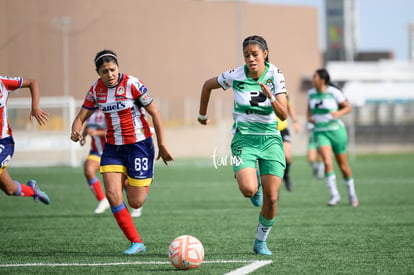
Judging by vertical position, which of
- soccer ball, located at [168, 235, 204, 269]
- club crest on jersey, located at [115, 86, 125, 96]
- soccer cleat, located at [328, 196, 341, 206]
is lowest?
soccer cleat, located at [328, 196, 341, 206]

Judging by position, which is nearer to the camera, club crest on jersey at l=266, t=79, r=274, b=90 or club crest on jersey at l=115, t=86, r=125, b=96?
club crest on jersey at l=266, t=79, r=274, b=90

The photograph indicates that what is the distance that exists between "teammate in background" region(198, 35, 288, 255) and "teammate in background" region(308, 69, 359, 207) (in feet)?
16.7

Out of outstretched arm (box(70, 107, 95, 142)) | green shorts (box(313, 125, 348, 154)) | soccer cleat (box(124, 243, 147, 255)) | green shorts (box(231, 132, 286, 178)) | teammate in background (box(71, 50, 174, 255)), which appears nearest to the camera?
green shorts (box(231, 132, 286, 178))

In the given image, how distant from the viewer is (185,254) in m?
6.62

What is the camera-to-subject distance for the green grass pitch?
692cm

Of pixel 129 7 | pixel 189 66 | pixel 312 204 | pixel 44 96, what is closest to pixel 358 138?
pixel 189 66

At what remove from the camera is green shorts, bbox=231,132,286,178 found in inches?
294

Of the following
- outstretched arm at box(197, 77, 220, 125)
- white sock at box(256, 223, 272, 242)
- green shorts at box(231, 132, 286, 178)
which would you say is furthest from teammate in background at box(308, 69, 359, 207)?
white sock at box(256, 223, 272, 242)

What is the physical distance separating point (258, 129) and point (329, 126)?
17.6 feet

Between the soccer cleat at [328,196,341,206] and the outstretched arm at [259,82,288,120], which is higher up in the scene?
the outstretched arm at [259,82,288,120]

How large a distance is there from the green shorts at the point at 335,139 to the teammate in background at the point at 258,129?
16.7ft

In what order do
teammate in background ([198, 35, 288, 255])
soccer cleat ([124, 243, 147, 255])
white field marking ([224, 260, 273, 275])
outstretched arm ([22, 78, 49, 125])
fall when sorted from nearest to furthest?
white field marking ([224, 260, 273, 275])
teammate in background ([198, 35, 288, 255])
soccer cleat ([124, 243, 147, 255])
outstretched arm ([22, 78, 49, 125])

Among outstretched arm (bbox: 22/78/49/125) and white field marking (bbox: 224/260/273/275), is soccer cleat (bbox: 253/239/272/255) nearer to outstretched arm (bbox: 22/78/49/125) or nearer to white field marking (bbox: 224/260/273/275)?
white field marking (bbox: 224/260/273/275)

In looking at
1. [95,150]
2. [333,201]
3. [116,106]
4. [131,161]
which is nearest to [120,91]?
[116,106]
